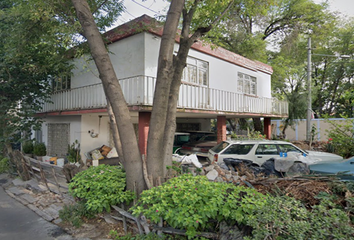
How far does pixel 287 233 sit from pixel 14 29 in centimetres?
1050

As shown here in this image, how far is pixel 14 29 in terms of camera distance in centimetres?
855

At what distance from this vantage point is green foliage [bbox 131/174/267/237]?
3229mm

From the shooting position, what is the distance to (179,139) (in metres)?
11.5

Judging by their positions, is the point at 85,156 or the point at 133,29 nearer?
the point at 133,29

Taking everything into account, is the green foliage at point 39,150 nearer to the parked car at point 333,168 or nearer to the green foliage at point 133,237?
the green foliage at point 133,237

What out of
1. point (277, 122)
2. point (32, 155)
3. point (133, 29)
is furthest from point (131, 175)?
point (277, 122)

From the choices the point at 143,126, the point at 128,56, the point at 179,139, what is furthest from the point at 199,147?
the point at 128,56

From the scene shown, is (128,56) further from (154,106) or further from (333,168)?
(333,168)

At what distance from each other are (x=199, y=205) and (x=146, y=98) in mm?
5146

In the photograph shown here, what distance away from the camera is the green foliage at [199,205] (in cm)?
323

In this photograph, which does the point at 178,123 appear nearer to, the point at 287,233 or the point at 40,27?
the point at 40,27

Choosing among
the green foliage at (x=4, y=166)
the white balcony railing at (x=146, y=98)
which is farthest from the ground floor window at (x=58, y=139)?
the green foliage at (x=4, y=166)

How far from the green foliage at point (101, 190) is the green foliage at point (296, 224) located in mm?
2549

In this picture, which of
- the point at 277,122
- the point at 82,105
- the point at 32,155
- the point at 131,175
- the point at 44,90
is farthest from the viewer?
the point at 277,122
